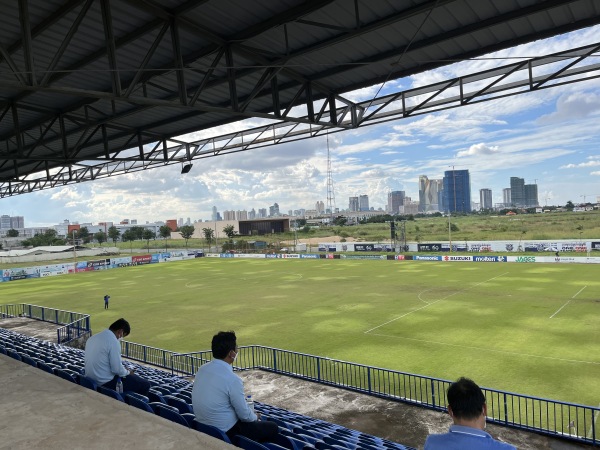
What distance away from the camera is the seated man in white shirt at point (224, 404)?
16.2ft

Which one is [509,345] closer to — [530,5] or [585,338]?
[585,338]

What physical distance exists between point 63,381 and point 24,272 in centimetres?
6220

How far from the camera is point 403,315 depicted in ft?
83.1

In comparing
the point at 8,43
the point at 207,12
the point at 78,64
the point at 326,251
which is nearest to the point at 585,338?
the point at 207,12

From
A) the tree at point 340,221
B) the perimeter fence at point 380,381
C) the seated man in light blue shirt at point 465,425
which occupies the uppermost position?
the tree at point 340,221

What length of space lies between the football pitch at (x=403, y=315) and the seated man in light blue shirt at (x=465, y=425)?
39.5 feet

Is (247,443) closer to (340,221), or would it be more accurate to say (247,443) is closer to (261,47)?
(261,47)

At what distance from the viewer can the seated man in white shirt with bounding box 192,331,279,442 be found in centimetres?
494

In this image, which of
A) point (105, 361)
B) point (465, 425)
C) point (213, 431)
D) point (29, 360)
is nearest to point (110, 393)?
point (105, 361)

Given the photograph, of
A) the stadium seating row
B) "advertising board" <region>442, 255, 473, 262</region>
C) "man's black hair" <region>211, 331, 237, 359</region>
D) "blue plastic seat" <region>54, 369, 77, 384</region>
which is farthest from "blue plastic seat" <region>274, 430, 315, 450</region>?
"advertising board" <region>442, 255, 473, 262</region>

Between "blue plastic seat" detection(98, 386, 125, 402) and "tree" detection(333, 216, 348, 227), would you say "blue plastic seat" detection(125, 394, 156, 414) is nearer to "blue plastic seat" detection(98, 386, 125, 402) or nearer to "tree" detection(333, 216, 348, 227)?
"blue plastic seat" detection(98, 386, 125, 402)

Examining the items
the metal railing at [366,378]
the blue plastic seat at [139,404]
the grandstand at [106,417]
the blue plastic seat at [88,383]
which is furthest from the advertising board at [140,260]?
the blue plastic seat at [139,404]

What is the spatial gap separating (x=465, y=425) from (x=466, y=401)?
18cm

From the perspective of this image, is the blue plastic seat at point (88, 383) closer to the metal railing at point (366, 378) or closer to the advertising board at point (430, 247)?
the metal railing at point (366, 378)
